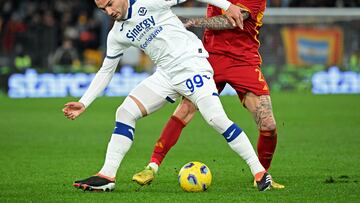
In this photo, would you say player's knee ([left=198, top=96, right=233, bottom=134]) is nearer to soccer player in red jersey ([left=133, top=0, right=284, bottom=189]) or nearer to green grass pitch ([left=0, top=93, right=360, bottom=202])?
green grass pitch ([left=0, top=93, right=360, bottom=202])

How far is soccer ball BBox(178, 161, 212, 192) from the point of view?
Answer: 352 inches

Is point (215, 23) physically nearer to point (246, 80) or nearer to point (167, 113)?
point (246, 80)

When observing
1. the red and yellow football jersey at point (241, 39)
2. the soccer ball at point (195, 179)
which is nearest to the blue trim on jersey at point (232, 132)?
the soccer ball at point (195, 179)

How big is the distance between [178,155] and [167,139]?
3.08m

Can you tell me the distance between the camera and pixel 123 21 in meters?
8.84

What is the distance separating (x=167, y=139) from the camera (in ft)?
31.9

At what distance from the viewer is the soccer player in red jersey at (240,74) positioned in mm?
9688

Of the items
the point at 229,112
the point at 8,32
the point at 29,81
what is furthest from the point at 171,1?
the point at 8,32

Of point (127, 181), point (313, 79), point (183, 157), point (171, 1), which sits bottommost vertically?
point (313, 79)

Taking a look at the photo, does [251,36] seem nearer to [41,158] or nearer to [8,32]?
[41,158]

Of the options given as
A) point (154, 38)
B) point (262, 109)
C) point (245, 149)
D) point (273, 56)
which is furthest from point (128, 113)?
point (273, 56)

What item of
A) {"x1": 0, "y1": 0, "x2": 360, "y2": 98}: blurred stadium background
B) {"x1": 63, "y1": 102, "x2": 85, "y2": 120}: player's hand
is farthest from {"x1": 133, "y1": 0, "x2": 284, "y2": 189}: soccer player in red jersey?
{"x1": 0, "y1": 0, "x2": 360, "y2": 98}: blurred stadium background

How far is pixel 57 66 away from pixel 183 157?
12.7 metres

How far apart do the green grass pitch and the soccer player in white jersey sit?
1.06ft
